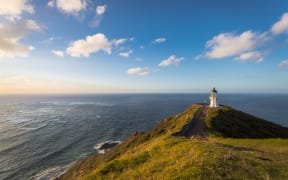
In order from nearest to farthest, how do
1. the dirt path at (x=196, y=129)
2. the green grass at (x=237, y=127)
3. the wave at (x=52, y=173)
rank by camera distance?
the dirt path at (x=196, y=129)
the green grass at (x=237, y=127)
the wave at (x=52, y=173)

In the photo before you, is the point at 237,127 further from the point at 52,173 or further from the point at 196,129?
the point at 52,173

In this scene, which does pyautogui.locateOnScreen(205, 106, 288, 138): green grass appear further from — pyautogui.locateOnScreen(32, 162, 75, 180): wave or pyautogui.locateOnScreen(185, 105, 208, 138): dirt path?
pyautogui.locateOnScreen(32, 162, 75, 180): wave

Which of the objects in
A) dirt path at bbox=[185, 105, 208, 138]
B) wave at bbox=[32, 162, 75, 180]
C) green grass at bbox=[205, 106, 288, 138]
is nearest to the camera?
dirt path at bbox=[185, 105, 208, 138]

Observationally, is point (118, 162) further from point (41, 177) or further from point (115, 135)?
point (115, 135)

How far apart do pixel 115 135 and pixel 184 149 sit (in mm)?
41428

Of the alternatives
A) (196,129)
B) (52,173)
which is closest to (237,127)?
(196,129)

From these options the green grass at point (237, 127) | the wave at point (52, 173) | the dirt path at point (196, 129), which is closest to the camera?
the dirt path at point (196, 129)

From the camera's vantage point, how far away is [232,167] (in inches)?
371

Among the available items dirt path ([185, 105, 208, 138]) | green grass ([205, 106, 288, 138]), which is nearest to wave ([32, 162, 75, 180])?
dirt path ([185, 105, 208, 138])

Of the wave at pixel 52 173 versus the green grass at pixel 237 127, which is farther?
the wave at pixel 52 173

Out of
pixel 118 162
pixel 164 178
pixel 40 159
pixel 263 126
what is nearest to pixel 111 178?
pixel 118 162

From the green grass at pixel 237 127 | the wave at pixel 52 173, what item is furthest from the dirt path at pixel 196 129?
the wave at pixel 52 173

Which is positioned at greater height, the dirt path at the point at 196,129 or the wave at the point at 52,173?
the dirt path at the point at 196,129

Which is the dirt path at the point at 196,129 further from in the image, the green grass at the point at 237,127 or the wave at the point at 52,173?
the wave at the point at 52,173
